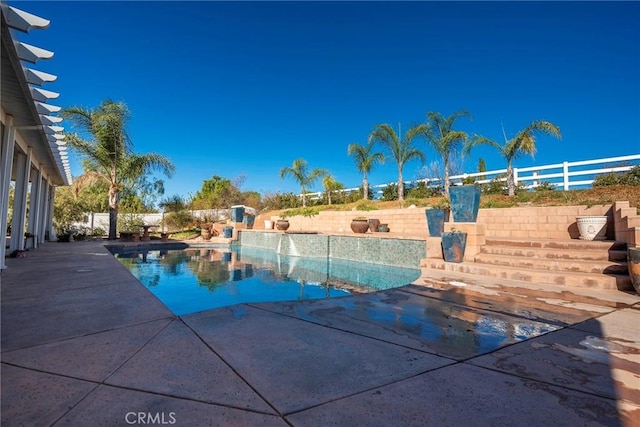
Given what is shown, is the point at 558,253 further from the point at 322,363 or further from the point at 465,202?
the point at 322,363

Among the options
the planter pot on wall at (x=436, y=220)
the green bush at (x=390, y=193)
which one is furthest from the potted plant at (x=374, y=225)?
the green bush at (x=390, y=193)

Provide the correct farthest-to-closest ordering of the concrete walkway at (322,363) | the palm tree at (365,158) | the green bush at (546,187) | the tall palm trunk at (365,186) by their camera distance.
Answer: the tall palm trunk at (365,186)
the palm tree at (365,158)
the green bush at (546,187)
the concrete walkway at (322,363)

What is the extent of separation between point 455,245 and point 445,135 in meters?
10.1

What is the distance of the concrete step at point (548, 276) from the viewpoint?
170 inches

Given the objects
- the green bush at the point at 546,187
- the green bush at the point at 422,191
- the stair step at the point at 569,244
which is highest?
the green bush at the point at 422,191

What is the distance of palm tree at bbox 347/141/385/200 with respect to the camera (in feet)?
60.1

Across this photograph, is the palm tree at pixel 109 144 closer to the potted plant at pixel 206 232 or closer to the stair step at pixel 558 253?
the potted plant at pixel 206 232

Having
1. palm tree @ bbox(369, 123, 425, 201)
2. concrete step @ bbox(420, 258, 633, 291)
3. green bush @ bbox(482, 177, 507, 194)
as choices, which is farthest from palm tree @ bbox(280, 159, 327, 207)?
concrete step @ bbox(420, 258, 633, 291)

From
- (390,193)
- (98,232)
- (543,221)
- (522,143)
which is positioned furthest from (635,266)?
(98,232)

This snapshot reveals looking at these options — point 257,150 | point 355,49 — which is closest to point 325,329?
point 355,49

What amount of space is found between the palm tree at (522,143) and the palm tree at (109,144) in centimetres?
1662

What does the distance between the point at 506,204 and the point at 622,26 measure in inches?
248

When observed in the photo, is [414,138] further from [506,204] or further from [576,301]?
→ [576,301]

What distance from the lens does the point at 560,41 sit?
1016cm
